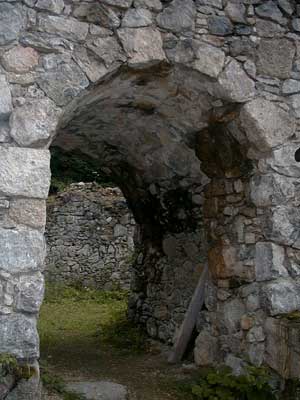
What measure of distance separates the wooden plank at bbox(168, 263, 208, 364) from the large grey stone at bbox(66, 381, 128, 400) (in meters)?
1.01

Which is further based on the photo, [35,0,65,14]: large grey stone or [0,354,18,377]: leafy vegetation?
[35,0,65,14]: large grey stone

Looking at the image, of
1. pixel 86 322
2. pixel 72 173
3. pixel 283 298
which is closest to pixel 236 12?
pixel 283 298

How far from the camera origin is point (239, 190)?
4.80 meters

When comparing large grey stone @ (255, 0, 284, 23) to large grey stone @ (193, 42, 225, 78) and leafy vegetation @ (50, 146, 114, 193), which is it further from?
leafy vegetation @ (50, 146, 114, 193)

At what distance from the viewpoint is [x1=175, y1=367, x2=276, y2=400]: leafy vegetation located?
13.6 feet

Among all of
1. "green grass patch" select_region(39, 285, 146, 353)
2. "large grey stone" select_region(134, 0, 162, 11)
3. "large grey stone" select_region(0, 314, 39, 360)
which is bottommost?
"green grass patch" select_region(39, 285, 146, 353)

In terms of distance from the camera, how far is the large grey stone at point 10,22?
3648 mm

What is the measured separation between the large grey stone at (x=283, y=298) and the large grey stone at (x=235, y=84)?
1.38 meters

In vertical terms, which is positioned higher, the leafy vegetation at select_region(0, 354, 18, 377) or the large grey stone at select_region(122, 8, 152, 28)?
the large grey stone at select_region(122, 8, 152, 28)

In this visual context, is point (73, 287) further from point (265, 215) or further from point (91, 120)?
point (265, 215)

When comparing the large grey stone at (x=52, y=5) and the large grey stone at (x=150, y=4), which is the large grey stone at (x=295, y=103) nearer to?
the large grey stone at (x=150, y=4)

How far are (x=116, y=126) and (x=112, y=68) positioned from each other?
159cm

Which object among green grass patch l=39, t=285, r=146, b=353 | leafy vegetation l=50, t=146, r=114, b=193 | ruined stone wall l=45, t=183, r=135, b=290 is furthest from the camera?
leafy vegetation l=50, t=146, r=114, b=193

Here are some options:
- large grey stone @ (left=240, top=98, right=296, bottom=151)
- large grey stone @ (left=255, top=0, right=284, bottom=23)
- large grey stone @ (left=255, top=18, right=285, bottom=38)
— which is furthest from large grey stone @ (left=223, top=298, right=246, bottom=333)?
large grey stone @ (left=255, top=0, right=284, bottom=23)
